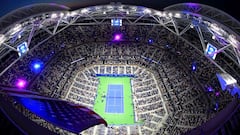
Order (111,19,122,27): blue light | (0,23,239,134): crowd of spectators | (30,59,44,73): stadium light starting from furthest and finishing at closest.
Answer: (111,19,122,27): blue light
(30,59,44,73): stadium light
(0,23,239,134): crowd of spectators

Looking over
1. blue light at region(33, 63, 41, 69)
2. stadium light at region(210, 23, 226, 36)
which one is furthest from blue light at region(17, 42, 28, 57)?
stadium light at region(210, 23, 226, 36)

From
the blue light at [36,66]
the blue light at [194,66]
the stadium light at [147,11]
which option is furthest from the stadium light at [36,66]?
the blue light at [194,66]

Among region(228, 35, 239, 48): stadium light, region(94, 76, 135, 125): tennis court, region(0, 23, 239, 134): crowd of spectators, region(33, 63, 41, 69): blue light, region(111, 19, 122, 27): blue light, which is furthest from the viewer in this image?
region(111, 19, 122, 27): blue light

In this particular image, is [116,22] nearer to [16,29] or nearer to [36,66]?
[36,66]

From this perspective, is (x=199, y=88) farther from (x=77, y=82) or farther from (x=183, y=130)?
(x=77, y=82)

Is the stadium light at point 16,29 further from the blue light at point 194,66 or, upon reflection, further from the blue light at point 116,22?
the blue light at point 194,66

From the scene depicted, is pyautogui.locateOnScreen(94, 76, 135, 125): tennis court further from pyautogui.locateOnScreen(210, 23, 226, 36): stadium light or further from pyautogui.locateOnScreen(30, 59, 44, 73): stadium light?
pyautogui.locateOnScreen(210, 23, 226, 36): stadium light

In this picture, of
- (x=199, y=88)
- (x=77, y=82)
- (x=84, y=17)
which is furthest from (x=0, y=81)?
(x=199, y=88)

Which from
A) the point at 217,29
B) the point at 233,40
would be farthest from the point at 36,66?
the point at 233,40
